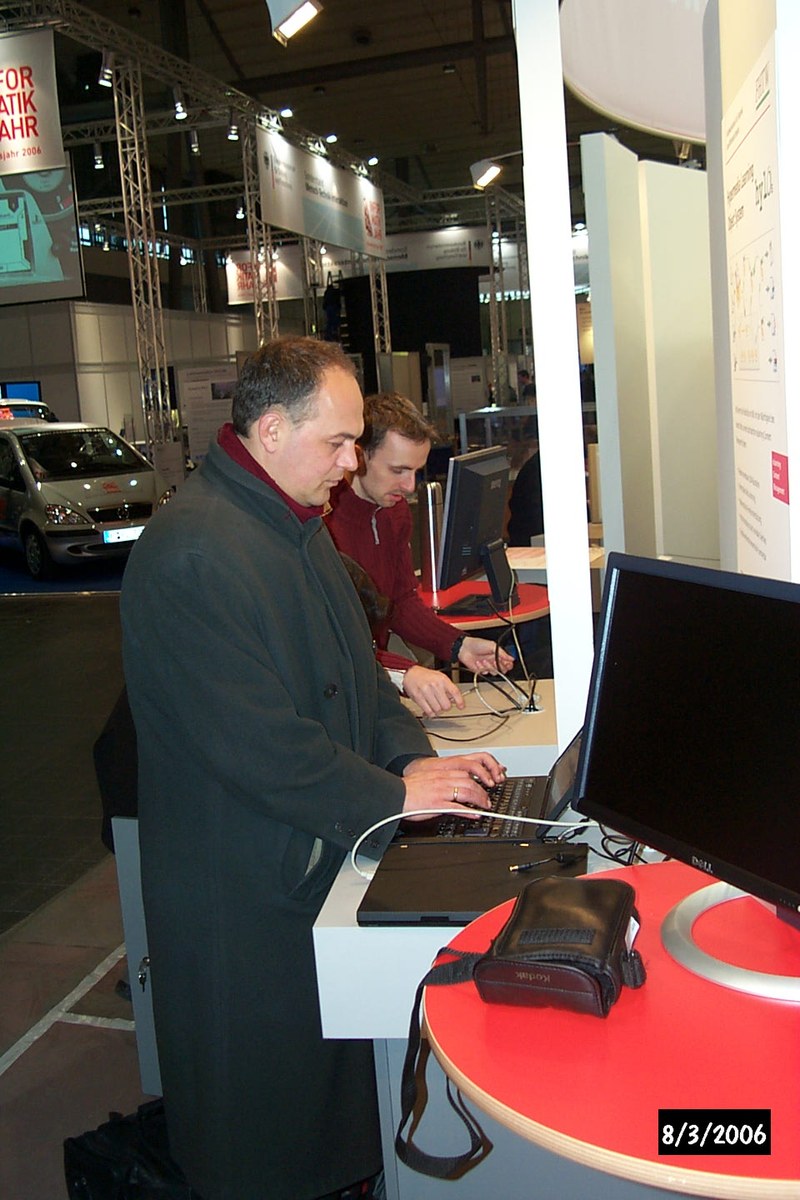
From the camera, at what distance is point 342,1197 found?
6.64 feet

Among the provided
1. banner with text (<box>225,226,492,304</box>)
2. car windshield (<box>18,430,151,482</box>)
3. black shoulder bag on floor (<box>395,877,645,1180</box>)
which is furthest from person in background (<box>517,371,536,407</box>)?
black shoulder bag on floor (<box>395,877,645,1180</box>)

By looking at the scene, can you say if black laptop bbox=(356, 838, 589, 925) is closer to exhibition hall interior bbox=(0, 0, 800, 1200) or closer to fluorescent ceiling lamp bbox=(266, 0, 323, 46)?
exhibition hall interior bbox=(0, 0, 800, 1200)

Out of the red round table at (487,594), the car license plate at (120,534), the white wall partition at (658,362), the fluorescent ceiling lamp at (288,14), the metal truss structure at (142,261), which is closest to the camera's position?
the fluorescent ceiling lamp at (288,14)

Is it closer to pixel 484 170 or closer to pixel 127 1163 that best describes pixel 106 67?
pixel 484 170

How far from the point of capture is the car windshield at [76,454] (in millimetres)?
10867

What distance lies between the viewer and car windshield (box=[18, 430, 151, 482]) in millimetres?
10867

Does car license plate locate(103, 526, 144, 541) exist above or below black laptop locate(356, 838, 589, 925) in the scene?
below

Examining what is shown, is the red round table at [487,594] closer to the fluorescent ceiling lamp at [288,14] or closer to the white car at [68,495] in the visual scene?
the fluorescent ceiling lamp at [288,14]

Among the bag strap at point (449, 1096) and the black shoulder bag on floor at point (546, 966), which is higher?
the black shoulder bag on floor at point (546, 966)

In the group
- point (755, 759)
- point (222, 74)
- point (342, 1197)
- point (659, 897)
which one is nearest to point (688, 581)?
point (755, 759)

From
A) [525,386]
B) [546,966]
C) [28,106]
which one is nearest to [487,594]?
[546,966]

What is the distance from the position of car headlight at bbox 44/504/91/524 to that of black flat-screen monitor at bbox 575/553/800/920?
31.1ft

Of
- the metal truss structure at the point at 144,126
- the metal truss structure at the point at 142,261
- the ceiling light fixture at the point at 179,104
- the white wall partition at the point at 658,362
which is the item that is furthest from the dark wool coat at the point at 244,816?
the ceiling light fixture at the point at 179,104

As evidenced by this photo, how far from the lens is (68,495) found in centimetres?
1058
